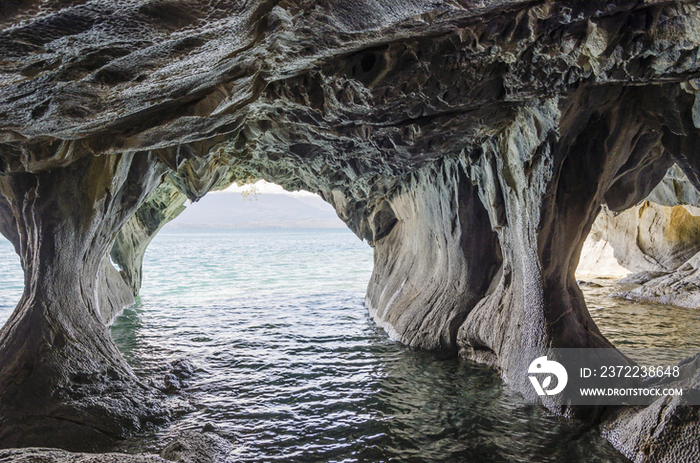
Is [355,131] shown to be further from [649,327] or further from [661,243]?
[661,243]

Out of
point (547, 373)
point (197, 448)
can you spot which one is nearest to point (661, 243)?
point (547, 373)

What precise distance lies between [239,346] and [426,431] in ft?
16.9

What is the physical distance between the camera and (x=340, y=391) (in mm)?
6648

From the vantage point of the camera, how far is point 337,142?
6.96 metres

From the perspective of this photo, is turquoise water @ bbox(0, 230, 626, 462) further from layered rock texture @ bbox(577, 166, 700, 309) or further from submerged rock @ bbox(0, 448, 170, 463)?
layered rock texture @ bbox(577, 166, 700, 309)

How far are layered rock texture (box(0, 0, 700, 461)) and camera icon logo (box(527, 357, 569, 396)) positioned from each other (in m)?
0.19

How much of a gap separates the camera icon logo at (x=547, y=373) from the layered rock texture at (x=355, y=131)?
19cm

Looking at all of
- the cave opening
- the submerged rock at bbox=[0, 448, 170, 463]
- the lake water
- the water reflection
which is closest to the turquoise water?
the lake water

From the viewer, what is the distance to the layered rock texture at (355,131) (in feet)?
9.46

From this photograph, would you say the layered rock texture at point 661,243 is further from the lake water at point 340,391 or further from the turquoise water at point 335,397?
the turquoise water at point 335,397

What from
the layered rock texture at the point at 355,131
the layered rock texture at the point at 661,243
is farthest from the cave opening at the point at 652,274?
the layered rock texture at the point at 355,131

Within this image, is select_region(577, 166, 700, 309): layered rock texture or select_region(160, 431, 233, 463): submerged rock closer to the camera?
select_region(160, 431, 233, 463): submerged rock

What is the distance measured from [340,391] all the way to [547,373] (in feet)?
9.84

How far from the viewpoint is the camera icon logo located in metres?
5.68
